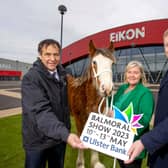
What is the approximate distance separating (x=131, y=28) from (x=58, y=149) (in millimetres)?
30078

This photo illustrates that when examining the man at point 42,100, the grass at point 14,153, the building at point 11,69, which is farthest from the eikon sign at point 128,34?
the man at point 42,100

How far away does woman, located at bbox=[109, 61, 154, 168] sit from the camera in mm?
2793

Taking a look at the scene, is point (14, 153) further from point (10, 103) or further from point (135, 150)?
point (10, 103)

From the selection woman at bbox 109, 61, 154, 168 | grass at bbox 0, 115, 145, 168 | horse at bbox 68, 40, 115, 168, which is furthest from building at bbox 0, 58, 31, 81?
woman at bbox 109, 61, 154, 168

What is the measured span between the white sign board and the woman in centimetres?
80

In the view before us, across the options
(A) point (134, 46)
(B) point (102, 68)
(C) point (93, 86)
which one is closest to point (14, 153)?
(C) point (93, 86)

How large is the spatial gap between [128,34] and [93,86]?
2919cm

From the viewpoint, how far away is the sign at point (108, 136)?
1958mm

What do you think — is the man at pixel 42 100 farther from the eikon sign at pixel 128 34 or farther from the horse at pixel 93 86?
the eikon sign at pixel 128 34

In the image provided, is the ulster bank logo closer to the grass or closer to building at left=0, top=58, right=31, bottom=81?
the grass

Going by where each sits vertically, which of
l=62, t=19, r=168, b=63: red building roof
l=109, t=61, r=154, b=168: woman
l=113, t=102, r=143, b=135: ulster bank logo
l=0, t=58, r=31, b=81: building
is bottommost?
l=113, t=102, r=143, b=135: ulster bank logo

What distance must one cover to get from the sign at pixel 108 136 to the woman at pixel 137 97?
2.55 feet

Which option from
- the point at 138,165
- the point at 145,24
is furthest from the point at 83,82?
the point at 145,24

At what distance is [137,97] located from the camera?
284 cm
